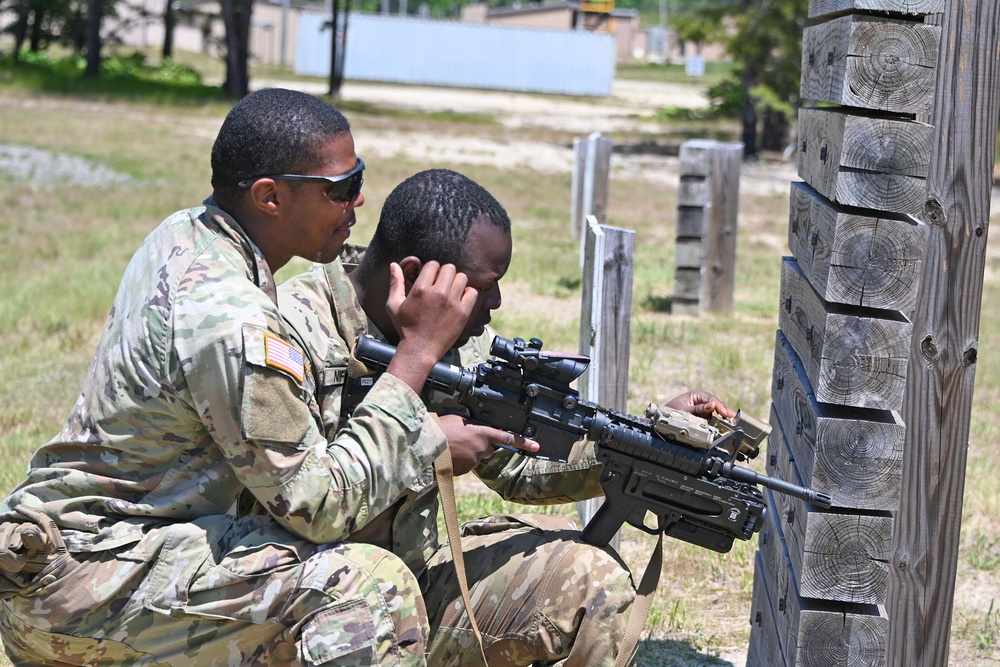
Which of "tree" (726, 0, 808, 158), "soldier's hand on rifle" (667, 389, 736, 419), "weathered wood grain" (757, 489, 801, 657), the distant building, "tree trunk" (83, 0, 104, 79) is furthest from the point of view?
the distant building

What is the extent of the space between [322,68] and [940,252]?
180ft

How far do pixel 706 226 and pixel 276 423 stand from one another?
723 cm

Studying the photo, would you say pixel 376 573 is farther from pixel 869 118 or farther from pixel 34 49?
pixel 34 49

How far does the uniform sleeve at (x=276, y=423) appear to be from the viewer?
89.9 inches

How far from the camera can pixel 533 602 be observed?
276 centimetres

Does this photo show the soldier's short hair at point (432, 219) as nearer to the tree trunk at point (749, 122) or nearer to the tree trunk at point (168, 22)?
the tree trunk at point (749, 122)

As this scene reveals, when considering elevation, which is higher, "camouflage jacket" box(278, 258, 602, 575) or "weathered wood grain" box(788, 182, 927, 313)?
"weathered wood grain" box(788, 182, 927, 313)

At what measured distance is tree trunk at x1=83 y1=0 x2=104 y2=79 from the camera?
31.9m

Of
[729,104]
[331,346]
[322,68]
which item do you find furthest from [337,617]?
[322,68]

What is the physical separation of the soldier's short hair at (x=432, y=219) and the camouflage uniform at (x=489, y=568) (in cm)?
15

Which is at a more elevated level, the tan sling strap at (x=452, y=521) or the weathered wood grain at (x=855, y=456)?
the weathered wood grain at (x=855, y=456)

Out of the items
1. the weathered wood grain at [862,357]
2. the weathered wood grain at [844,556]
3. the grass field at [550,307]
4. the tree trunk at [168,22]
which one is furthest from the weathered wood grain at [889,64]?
the tree trunk at [168,22]

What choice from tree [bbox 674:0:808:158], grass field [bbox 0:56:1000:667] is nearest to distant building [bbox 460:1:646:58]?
tree [bbox 674:0:808:158]

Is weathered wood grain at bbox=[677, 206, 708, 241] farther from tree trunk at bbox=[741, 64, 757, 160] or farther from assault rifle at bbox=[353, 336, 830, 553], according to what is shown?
tree trunk at bbox=[741, 64, 757, 160]
